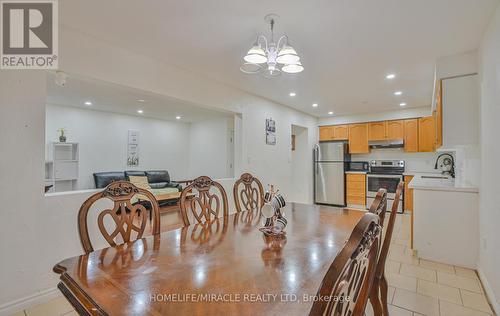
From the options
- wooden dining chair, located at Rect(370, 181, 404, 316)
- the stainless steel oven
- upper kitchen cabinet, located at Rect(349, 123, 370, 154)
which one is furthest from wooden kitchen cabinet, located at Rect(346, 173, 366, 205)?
wooden dining chair, located at Rect(370, 181, 404, 316)

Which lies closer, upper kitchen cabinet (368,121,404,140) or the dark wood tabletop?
the dark wood tabletop

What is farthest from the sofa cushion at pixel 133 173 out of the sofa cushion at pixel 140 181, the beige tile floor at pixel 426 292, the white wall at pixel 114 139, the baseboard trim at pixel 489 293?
the baseboard trim at pixel 489 293

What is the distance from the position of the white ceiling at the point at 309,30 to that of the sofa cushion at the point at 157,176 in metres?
4.09

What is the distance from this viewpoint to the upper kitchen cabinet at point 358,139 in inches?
237

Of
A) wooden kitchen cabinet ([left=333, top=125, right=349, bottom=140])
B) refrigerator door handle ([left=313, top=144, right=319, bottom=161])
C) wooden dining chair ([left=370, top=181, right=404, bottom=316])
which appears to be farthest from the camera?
refrigerator door handle ([left=313, top=144, right=319, bottom=161])

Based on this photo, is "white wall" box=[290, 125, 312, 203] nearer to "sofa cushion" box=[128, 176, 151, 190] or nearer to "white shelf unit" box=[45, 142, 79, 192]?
"sofa cushion" box=[128, 176, 151, 190]

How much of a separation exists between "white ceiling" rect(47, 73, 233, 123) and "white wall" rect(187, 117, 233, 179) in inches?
19.1

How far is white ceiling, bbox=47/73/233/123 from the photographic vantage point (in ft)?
13.4

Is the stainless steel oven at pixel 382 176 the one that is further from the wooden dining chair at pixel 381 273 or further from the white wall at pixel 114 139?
the wooden dining chair at pixel 381 273

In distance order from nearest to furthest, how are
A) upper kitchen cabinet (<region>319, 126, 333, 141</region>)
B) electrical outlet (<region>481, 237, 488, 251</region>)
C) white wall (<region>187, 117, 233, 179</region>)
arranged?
electrical outlet (<region>481, 237, 488, 251</region>), upper kitchen cabinet (<region>319, 126, 333, 141</region>), white wall (<region>187, 117, 233, 179</region>)

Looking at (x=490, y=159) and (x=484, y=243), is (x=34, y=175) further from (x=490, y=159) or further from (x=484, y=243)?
(x=484, y=243)

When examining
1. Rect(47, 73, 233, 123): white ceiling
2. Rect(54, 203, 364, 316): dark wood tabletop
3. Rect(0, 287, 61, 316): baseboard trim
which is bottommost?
Rect(0, 287, 61, 316): baseboard trim

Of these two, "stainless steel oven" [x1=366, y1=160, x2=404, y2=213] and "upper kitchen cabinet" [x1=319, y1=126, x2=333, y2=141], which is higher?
"upper kitchen cabinet" [x1=319, y1=126, x2=333, y2=141]

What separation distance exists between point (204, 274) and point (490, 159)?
2508 mm
